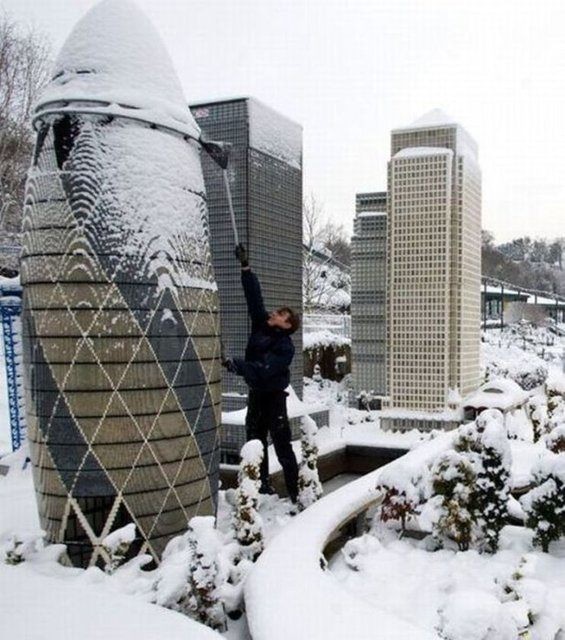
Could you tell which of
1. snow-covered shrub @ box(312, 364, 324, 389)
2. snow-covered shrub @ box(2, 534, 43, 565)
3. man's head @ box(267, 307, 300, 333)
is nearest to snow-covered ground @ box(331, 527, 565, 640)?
man's head @ box(267, 307, 300, 333)

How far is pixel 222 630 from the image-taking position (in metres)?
2.89

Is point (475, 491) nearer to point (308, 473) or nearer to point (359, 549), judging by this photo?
point (359, 549)

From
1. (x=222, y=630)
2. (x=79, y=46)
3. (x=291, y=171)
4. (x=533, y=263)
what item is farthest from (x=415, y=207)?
(x=533, y=263)

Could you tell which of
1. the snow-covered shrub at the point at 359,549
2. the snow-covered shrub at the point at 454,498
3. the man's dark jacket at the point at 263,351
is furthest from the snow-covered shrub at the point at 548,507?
the man's dark jacket at the point at 263,351

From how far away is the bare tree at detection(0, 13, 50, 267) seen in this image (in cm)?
1418

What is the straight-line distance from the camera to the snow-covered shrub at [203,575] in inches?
108

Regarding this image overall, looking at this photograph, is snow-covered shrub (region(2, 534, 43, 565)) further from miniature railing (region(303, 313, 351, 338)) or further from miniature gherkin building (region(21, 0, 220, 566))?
miniature railing (region(303, 313, 351, 338))

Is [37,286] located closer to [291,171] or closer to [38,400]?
[38,400]

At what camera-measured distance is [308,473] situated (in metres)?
4.67

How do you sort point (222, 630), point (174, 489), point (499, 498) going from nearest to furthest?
1. point (222, 630)
2. point (174, 489)
3. point (499, 498)

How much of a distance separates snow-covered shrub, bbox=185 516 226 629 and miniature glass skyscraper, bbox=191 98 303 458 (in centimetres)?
608

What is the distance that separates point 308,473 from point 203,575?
201cm

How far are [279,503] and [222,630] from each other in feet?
6.67

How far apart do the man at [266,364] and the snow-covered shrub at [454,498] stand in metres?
1.12
